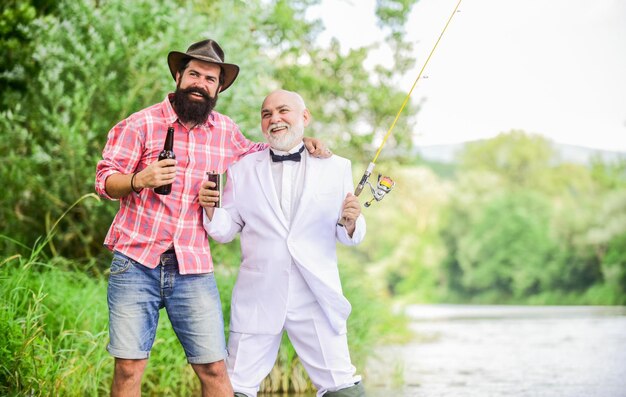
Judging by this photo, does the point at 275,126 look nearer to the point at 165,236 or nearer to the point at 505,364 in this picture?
the point at 165,236

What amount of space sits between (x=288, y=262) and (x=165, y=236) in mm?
558

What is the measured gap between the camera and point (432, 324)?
57.8ft

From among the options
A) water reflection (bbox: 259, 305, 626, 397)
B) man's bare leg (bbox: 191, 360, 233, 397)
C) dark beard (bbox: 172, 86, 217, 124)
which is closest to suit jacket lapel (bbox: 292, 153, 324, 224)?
dark beard (bbox: 172, 86, 217, 124)

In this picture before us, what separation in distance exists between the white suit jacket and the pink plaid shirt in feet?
0.43

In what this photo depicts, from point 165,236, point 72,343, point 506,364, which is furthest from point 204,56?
point 506,364

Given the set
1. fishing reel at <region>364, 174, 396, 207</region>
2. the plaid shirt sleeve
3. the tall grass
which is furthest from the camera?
the tall grass

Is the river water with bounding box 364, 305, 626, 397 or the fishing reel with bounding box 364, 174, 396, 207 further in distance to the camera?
the river water with bounding box 364, 305, 626, 397

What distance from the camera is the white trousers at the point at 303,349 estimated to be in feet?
12.5

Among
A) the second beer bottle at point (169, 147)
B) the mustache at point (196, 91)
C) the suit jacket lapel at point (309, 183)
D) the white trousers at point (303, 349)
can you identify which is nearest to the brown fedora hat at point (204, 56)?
the mustache at point (196, 91)

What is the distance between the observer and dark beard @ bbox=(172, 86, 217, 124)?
12.3 ft

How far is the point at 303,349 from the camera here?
12.7 ft

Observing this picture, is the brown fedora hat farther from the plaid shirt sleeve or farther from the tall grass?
the tall grass

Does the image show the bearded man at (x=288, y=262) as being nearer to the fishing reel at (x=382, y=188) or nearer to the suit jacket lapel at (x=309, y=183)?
the suit jacket lapel at (x=309, y=183)

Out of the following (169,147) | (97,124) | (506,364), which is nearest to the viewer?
(169,147)
